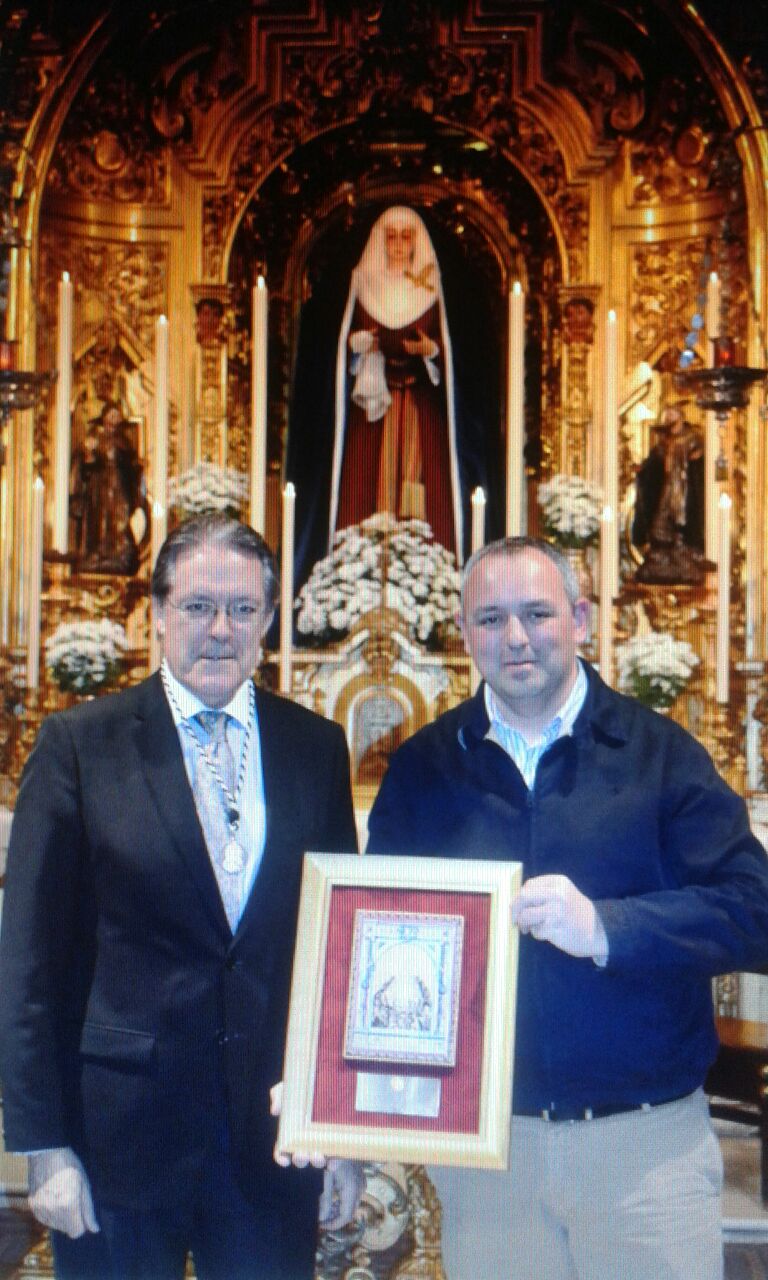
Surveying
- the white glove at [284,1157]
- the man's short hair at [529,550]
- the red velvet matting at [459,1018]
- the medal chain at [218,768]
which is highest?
the man's short hair at [529,550]

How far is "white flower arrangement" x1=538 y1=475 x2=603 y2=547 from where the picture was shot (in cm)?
476

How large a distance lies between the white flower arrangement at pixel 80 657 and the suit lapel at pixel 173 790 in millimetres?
2621

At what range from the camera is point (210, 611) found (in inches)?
78.4

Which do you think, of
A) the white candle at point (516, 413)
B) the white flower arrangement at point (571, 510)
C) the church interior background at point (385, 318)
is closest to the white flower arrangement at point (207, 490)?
the church interior background at point (385, 318)

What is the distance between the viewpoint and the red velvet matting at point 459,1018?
1.79 meters

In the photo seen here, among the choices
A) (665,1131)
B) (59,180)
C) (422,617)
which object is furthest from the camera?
(59,180)

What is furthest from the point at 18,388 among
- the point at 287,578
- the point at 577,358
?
the point at 577,358

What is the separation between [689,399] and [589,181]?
2.95 feet

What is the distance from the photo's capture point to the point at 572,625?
2062mm

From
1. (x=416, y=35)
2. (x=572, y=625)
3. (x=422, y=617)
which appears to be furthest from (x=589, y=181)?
(x=572, y=625)

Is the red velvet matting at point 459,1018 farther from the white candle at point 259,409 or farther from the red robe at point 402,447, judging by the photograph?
the red robe at point 402,447

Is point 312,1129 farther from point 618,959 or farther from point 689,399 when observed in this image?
point 689,399

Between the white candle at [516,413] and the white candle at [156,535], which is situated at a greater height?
the white candle at [516,413]

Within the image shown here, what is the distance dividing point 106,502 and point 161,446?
1.74ft
